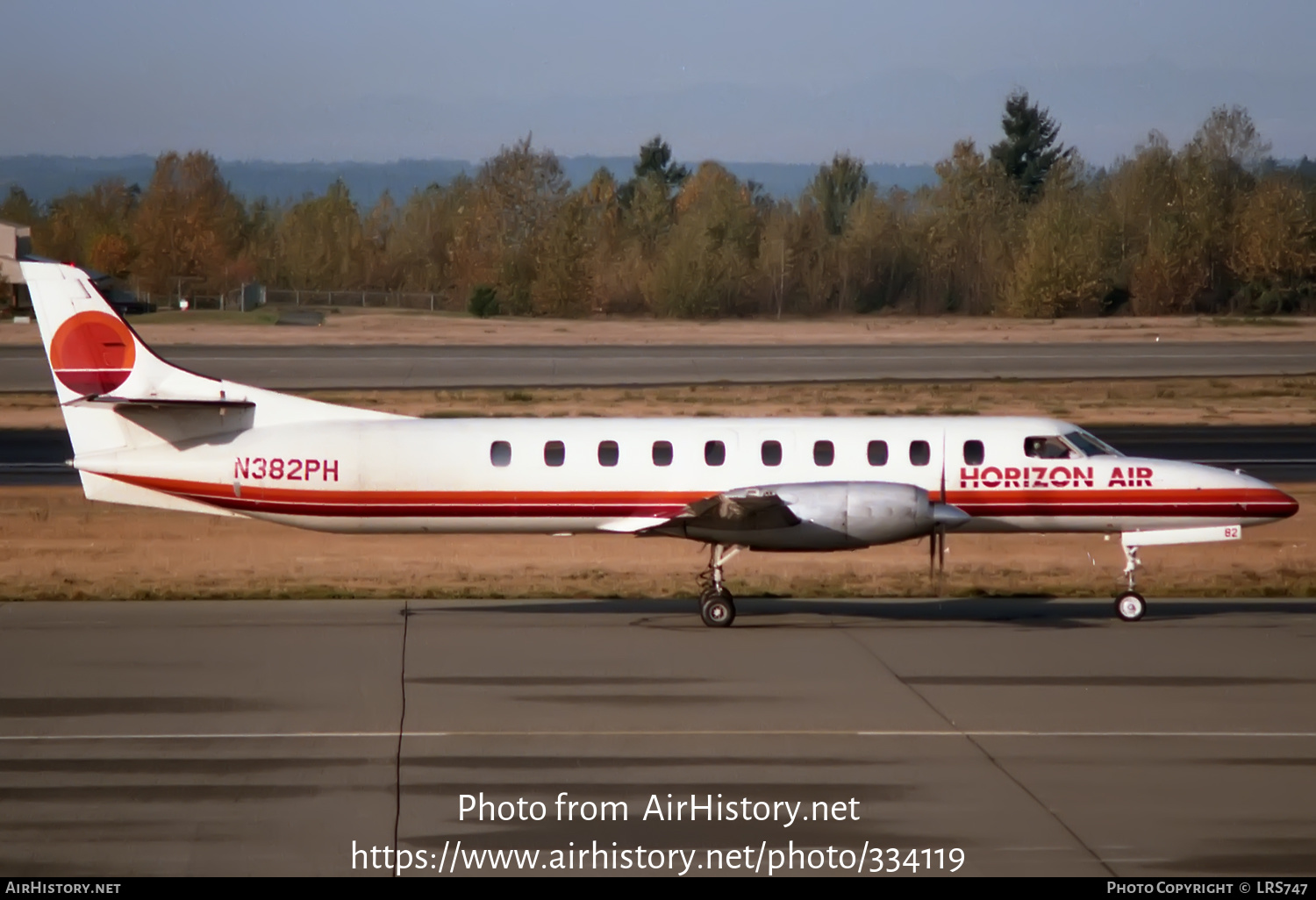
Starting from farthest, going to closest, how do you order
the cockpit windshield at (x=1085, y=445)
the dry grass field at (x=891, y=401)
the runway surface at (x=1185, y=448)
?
the dry grass field at (x=891, y=401)
the runway surface at (x=1185, y=448)
the cockpit windshield at (x=1085, y=445)

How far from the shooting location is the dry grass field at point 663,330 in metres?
71.4

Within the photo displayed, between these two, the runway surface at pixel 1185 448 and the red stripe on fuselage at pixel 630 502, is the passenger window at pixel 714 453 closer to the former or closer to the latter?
the red stripe on fuselage at pixel 630 502

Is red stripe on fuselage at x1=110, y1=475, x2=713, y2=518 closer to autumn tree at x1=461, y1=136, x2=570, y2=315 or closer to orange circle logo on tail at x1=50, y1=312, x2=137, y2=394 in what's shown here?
orange circle logo on tail at x1=50, y1=312, x2=137, y2=394

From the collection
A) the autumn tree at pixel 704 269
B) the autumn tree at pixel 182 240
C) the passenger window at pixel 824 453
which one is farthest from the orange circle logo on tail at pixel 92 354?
the autumn tree at pixel 182 240

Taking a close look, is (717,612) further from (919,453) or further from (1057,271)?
(1057,271)

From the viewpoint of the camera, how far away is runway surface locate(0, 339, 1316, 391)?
52.2 metres

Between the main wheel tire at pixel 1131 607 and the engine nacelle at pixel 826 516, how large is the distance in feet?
7.00

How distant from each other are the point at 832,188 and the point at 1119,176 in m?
54.4

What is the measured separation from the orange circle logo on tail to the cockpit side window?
10715 millimetres

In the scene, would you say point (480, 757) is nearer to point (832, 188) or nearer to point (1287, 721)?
point (1287, 721)

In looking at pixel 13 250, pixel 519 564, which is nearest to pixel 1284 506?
pixel 519 564

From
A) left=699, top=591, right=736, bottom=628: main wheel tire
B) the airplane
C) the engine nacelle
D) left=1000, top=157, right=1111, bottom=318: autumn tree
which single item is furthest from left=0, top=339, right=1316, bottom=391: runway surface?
the engine nacelle

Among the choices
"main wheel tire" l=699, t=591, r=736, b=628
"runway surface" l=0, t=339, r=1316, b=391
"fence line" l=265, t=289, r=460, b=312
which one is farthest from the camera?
"fence line" l=265, t=289, r=460, b=312

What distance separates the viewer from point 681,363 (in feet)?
190
